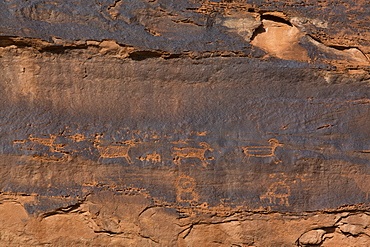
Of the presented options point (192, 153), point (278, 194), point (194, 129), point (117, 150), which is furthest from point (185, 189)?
point (278, 194)

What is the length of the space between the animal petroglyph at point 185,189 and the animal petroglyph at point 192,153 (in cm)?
13

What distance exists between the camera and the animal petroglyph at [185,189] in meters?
2.24

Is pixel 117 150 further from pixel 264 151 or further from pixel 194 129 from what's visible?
pixel 264 151

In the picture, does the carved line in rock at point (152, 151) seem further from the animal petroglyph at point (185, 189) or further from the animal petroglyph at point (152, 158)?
the animal petroglyph at point (185, 189)

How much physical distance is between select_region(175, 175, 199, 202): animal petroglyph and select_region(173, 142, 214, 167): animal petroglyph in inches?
4.9

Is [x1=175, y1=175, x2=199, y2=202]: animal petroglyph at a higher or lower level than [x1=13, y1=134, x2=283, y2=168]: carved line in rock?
lower

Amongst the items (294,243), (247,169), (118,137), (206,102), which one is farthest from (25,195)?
(294,243)

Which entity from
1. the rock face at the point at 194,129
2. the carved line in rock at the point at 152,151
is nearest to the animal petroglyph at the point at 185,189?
the rock face at the point at 194,129

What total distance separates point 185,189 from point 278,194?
659mm

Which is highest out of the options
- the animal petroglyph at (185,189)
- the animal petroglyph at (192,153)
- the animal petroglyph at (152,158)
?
the animal petroglyph at (192,153)

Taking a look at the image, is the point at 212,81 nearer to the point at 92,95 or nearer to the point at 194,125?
the point at 194,125

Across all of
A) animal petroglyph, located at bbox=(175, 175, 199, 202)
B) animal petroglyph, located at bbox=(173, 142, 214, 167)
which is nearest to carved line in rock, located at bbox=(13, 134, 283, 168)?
animal petroglyph, located at bbox=(173, 142, 214, 167)

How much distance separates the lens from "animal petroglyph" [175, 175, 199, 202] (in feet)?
7.35

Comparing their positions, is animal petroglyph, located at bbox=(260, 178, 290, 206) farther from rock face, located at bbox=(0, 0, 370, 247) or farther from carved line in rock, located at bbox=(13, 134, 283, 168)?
carved line in rock, located at bbox=(13, 134, 283, 168)
